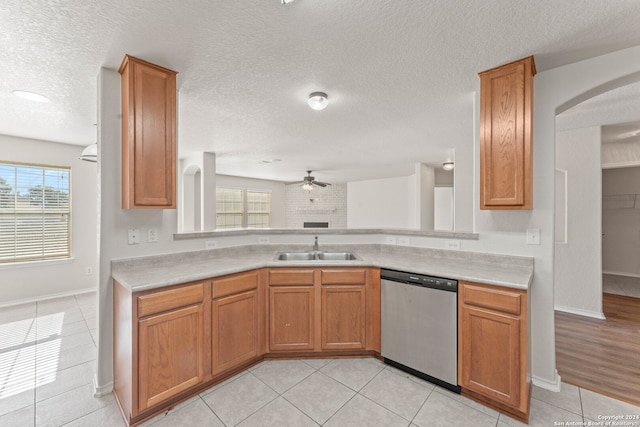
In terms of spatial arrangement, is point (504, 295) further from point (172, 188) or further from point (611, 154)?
point (611, 154)

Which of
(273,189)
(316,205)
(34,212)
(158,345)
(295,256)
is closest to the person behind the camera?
(158,345)

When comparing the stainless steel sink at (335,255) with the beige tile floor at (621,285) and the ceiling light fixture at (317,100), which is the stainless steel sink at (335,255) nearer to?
the ceiling light fixture at (317,100)

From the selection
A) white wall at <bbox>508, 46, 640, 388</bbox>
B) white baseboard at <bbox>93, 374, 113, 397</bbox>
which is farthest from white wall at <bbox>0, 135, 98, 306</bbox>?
white wall at <bbox>508, 46, 640, 388</bbox>

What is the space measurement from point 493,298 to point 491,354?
0.39m

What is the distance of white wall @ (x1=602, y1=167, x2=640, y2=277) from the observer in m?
5.03

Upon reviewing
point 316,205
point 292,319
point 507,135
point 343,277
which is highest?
point 507,135

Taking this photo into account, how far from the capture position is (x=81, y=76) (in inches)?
87.6

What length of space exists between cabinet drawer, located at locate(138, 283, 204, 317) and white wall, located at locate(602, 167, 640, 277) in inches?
284

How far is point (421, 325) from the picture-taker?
2.18 meters

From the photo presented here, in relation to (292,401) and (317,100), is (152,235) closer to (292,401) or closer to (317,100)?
(292,401)

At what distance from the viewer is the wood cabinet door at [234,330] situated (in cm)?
212

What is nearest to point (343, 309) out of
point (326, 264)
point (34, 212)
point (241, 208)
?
point (326, 264)

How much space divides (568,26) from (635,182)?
5.49 m

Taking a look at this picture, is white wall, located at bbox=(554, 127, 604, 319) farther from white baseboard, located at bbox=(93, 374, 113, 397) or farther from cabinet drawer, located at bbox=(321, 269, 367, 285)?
white baseboard, located at bbox=(93, 374, 113, 397)
